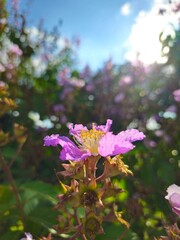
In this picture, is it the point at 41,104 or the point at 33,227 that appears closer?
the point at 33,227

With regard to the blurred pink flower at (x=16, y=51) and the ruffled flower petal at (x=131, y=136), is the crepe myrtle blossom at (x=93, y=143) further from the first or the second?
the blurred pink flower at (x=16, y=51)

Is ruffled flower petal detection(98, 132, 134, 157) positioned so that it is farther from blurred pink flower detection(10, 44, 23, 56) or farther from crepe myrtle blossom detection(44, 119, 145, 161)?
blurred pink flower detection(10, 44, 23, 56)

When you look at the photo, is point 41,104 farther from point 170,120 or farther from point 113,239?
point 113,239

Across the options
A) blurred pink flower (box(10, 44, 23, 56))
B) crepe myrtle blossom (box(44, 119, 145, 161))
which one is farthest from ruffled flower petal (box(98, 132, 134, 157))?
blurred pink flower (box(10, 44, 23, 56))

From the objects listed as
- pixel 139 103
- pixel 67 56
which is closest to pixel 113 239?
pixel 139 103

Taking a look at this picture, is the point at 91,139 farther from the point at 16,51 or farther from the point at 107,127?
the point at 16,51

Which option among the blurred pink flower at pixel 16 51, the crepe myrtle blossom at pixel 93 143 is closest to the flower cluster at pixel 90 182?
the crepe myrtle blossom at pixel 93 143

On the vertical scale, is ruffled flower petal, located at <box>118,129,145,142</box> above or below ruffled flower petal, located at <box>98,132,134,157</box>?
above

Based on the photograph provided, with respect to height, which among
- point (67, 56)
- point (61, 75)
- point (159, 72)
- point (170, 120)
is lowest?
point (170, 120)
